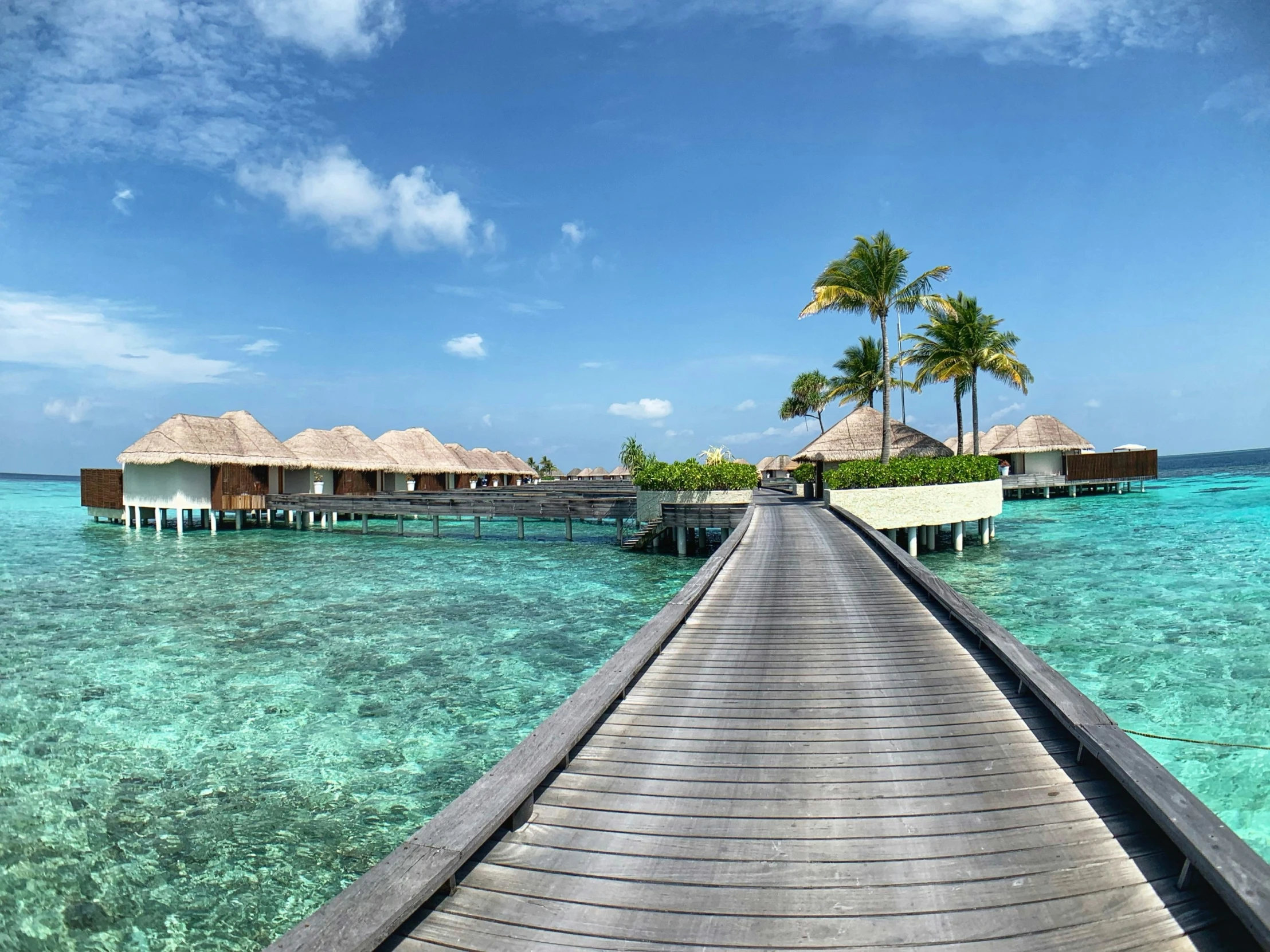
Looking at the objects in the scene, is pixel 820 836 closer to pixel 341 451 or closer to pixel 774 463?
pixel 341 451

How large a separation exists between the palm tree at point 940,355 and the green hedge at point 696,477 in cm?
1522

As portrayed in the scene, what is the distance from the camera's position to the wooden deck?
2572mm

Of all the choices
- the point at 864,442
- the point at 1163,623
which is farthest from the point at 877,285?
the point at 1163,623

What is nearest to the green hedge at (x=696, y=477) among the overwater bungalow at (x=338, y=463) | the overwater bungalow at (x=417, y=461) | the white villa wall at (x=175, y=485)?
the overwater bungalow at (x=338, y=463)

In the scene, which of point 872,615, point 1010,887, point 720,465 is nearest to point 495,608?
point 872,615

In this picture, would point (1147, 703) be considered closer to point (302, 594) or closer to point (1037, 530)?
point (302, 594)

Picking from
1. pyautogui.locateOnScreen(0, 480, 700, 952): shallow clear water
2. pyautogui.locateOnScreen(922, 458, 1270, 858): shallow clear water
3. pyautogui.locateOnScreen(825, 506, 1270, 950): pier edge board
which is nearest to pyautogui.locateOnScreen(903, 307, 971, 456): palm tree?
pyautogui.locateOnScreen(922, 458, 1270, 858): shallow clear water

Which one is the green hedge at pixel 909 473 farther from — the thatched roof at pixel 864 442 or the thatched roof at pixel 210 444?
the thatched roof at pixel 210 444

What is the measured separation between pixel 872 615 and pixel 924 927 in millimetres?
5320

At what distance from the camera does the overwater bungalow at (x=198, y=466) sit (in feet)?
92.0

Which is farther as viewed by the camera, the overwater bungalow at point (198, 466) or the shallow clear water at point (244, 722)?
the overwater bungalow at point (198, 466)

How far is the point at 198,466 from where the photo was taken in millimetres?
29219

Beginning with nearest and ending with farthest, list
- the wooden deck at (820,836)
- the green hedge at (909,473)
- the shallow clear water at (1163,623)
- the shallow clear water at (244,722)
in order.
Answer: the wooden deck at (820,836)
the shallow clear water at (244,722)
the shallow clear water at (1163,623)
the green hedge at (909,473)

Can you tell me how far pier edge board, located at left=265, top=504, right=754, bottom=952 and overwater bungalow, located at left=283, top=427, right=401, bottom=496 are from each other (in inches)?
1246
